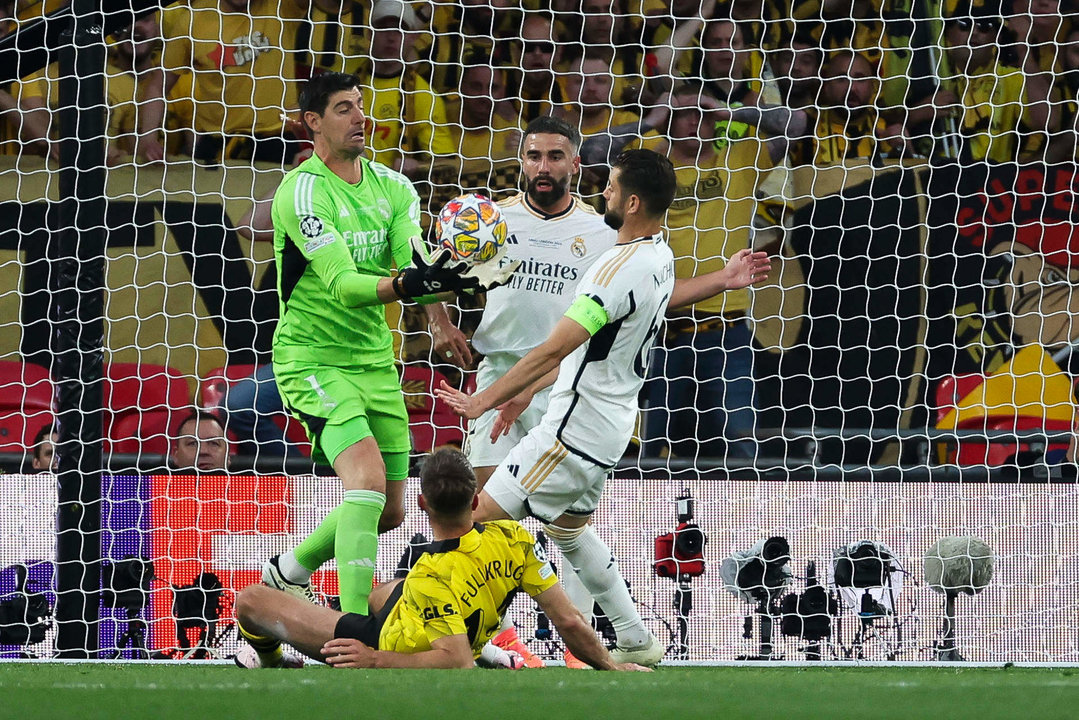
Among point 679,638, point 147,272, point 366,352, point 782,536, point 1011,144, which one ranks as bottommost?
point 679,638

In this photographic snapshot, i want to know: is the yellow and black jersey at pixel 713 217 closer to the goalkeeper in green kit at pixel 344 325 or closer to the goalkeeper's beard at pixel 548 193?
the goalkeeper's beard at pixel 548 193

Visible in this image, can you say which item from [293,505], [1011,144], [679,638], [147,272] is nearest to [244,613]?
[293,505]

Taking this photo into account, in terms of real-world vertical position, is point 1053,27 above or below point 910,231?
above

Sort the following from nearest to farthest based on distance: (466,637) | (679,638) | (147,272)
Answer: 1. (466,637)
2. (679,638)
3. (147,272)

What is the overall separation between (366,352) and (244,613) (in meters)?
0.97

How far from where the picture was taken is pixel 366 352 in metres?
4.81

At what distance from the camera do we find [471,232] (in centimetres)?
417

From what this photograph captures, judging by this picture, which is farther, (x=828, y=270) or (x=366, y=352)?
(x=828, y=270)

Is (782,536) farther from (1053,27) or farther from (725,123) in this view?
(1053,27)

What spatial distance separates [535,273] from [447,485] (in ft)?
5.04

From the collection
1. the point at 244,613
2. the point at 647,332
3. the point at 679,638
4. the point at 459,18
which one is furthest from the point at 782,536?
the point at 459,18

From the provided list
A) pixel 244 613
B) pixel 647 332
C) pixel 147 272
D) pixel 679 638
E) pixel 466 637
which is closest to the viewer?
pixel 466 637

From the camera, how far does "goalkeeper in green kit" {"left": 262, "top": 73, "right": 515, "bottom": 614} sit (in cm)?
451

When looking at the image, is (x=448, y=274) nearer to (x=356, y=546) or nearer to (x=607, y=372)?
(x=607, y=372)
